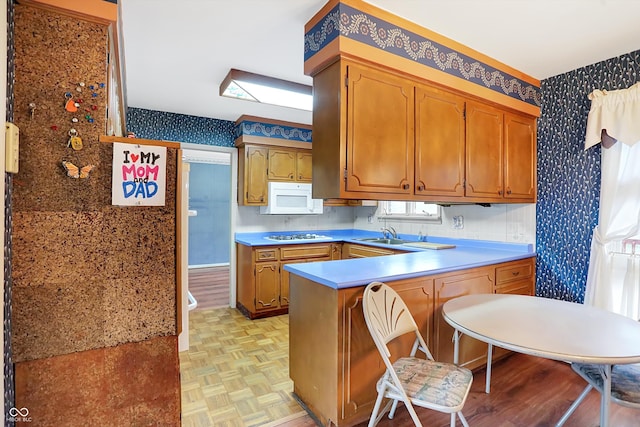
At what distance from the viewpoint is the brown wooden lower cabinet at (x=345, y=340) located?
1.75m

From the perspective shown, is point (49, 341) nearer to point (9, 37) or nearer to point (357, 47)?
point (9, 37)

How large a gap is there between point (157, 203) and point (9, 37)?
61 centimetres

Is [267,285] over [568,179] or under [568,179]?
under

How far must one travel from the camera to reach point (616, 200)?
2355mm

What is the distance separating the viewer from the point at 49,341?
960mm

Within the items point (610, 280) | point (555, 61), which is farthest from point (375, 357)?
point (555, 61)

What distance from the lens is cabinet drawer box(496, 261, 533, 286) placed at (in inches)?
101

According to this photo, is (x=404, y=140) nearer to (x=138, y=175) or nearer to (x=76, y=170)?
(x=138, y=175)

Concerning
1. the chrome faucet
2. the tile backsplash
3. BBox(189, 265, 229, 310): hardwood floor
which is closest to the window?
the tile backsplash

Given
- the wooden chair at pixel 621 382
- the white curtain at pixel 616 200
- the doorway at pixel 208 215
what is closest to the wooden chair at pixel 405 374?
the wooden chair at pixel 621 382

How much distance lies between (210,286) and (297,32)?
172 inches

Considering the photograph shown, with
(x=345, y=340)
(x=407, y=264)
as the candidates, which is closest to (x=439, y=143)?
(x=407, y=264)

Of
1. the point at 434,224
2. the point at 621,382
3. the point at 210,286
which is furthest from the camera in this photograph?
the point at 210,286

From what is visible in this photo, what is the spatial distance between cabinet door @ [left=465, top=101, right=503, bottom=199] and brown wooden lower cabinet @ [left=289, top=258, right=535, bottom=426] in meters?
0.72
